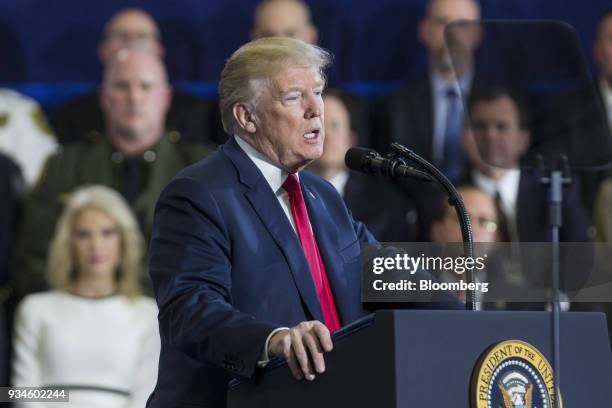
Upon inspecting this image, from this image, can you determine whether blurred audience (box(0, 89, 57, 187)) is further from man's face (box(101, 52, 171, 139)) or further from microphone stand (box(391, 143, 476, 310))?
microphone stand (box(391, 143, 476, 310))

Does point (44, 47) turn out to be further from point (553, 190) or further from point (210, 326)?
point (210, 326)

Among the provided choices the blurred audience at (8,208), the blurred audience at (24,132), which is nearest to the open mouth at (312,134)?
the blurred audience at (8,208)

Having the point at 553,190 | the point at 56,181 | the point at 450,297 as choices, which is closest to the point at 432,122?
the point at 56,181

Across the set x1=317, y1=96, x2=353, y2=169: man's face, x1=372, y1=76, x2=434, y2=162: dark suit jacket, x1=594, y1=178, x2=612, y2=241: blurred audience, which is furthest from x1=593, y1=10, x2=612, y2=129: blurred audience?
x1=317, y1=96, x2=353, y2=169: man's face

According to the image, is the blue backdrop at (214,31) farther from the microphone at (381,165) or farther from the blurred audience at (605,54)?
the microphone at (381,165)

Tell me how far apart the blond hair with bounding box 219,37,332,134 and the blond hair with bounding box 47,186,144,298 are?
1928mm

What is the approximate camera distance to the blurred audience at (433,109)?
4.69m

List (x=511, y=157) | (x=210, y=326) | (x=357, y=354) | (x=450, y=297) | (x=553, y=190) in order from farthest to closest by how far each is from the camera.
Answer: (x=511, y=157)
(x=553, y=190)
(x=450, y=297)
(x=210, y=326)
(x=357, y=354)

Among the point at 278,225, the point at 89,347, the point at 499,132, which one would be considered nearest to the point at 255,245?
the point at 278,225

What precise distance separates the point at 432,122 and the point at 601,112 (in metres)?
1.13

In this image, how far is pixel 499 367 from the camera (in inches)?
72.8

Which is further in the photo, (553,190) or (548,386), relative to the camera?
(553,190)

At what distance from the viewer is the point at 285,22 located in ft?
15.5

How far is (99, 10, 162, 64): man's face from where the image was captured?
4773 millimetres
